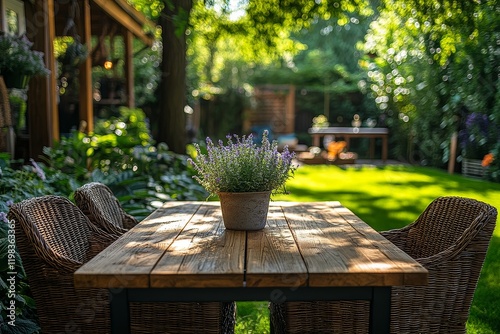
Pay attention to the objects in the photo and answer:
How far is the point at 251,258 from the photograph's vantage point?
1701 millimetres

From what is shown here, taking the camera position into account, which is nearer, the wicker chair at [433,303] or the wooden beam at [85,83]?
the wicker chair at [433,303]

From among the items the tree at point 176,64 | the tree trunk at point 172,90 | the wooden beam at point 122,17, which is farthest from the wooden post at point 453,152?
the wooden beam at point 122,17

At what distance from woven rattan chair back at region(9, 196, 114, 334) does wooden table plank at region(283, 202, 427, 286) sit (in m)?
Result: 0.75

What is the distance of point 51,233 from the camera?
2.19m

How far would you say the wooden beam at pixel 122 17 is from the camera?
684 cm

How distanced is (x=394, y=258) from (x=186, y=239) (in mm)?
704

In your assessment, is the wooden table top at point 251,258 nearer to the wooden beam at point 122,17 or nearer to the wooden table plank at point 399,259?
the wooden table plank at point 399,259

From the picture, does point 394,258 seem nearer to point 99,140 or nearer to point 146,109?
point 99,140

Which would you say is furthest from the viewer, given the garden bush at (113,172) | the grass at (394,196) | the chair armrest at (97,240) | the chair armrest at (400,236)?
the garden bush at (113,172)

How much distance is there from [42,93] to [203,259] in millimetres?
3878

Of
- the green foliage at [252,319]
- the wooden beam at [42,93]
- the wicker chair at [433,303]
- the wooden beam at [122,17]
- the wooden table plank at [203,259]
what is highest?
the wooden beam at [122,17]

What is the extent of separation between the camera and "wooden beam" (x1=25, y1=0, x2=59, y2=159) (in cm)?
505

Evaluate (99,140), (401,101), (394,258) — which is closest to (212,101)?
(401,101)

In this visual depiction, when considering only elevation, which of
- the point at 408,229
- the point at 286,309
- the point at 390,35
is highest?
the point at 390,35
